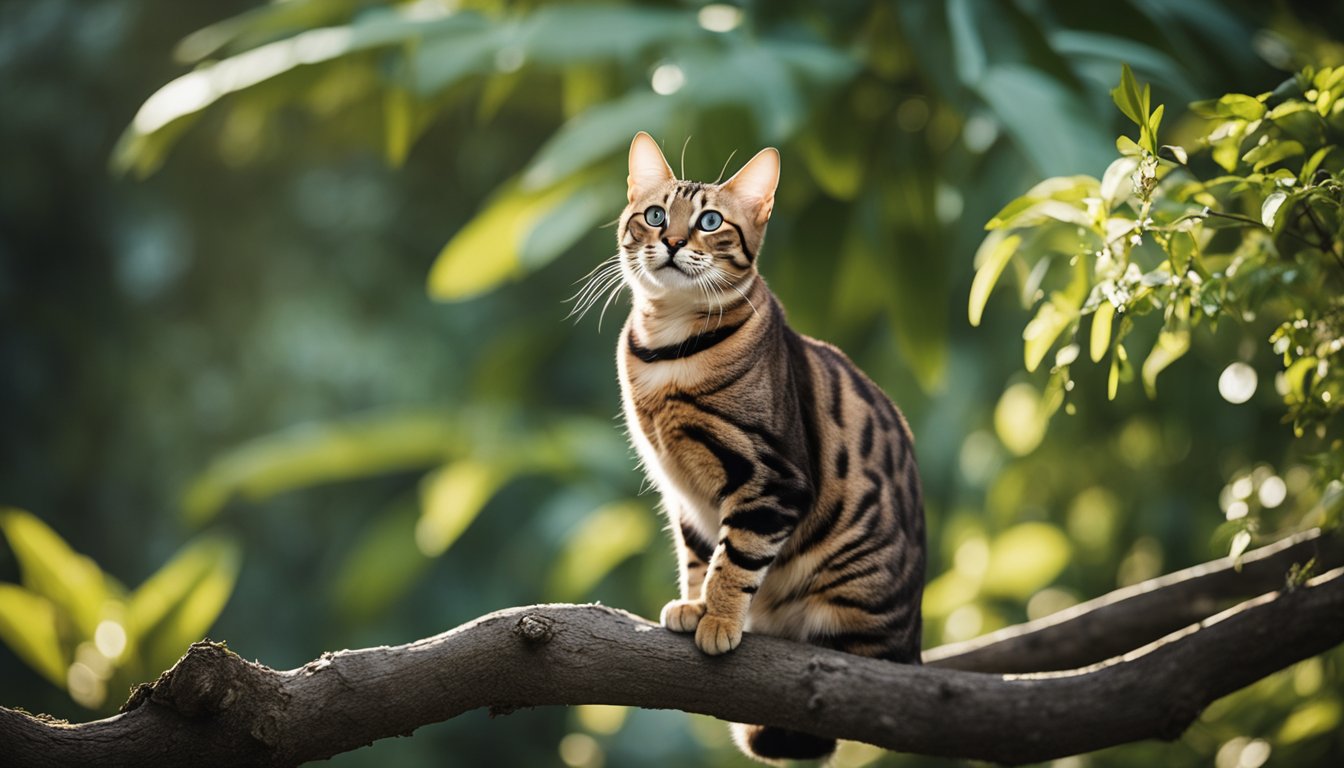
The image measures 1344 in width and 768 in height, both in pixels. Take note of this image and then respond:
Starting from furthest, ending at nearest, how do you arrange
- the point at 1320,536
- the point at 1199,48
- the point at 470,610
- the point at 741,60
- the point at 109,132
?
the point at 470,610, the point at 109,132, the point at 1199,48, the point at 741,60, the point at 1320,536

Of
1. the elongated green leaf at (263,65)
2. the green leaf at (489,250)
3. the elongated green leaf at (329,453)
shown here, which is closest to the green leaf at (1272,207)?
the green leaf at (489,250)

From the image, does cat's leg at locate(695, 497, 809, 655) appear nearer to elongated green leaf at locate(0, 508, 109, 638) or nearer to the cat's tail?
the cat's tail

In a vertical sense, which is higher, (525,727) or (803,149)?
(525,727)

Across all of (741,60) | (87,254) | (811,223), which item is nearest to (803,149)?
(811,223)

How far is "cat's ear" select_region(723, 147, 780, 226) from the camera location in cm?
220

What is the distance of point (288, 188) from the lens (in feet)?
29.6

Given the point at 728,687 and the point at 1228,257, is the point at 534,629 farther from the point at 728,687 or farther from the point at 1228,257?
the point at 1228,257

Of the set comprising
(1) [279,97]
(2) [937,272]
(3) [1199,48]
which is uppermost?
(1) [279,97]

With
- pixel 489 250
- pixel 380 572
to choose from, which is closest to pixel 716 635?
pixel 489 250

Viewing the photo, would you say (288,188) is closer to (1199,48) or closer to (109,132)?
(109,132)

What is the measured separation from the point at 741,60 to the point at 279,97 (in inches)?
59.1

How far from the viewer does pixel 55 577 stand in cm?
378

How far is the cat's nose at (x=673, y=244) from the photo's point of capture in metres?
2.22

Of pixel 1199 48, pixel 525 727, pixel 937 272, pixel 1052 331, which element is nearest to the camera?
pixel 1052 331
